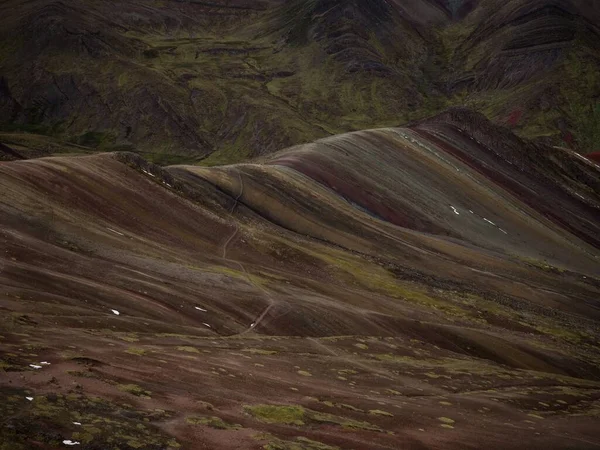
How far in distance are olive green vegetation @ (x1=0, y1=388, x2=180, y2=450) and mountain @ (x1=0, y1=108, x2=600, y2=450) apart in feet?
0.27

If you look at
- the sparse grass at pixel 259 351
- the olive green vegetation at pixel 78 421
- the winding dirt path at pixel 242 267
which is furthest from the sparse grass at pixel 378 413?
the winding dirt path at pixel 242 267

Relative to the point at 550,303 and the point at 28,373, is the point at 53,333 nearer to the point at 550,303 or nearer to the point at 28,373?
the point at 28,373

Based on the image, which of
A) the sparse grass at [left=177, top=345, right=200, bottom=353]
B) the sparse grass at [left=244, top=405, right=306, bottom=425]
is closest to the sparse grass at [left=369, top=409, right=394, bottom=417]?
the sparse grass at [left=244, top=405, right=306, bottom=425]

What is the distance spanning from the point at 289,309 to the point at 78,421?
34054 millimetres

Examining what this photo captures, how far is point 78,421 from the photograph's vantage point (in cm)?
2288

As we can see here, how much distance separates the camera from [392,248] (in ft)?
316

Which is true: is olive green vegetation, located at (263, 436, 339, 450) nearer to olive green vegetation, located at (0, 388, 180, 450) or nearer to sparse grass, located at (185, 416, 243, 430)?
sparse grass, located at (185, 416, 243, 430)

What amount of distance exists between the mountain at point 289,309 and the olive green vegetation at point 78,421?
0.08 meters

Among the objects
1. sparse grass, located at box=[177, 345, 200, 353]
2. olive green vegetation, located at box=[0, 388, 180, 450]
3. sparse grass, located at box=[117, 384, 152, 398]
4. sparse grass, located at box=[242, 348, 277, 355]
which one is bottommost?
olive green vegetation, located at box=[0, 388, 180, 450]

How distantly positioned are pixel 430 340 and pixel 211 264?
20.7 metres

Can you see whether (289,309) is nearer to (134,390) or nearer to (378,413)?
(378,413)

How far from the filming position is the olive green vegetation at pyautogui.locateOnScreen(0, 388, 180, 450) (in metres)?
21.1

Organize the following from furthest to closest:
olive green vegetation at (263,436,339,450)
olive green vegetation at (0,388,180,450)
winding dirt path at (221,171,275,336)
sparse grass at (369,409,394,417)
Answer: winding dirt path at (221,171,275,336) → sparse grass at (369,409,394,417) → olive green vegetation at (263,436,339,450) → olive green vegetation at (0,388,180,450)

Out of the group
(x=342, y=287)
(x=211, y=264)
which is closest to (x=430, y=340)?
(x=342, y=287)
